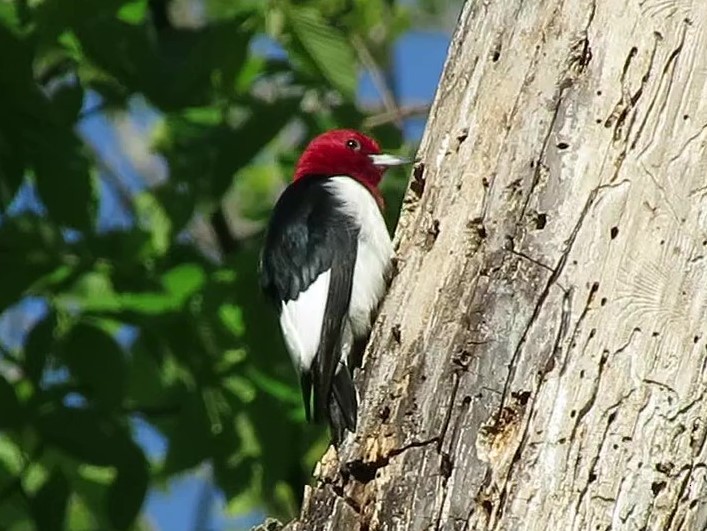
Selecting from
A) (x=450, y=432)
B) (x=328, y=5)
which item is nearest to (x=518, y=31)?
(x=450, y=432)

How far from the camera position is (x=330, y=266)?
452cm

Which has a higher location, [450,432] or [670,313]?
[670,313]

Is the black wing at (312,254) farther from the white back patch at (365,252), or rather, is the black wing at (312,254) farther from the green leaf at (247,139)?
the green leaf at (247,139)

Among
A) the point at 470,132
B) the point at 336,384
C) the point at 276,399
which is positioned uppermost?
the point at 470,132

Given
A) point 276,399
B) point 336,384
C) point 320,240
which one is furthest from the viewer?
point 276,399

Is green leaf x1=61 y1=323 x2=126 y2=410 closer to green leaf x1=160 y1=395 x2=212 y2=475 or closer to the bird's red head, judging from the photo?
green leaf x1=160 y1=395 x2=212 y2=475

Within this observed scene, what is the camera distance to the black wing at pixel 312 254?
4297 millimetres

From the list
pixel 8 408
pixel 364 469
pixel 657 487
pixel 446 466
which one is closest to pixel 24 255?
pixel 8 408

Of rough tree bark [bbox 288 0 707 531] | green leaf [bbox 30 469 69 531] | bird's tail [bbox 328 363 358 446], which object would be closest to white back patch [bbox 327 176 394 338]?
bird's tail [bbox 328 363 358 446]

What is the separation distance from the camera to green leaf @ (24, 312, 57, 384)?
5.11 m

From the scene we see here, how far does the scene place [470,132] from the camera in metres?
3.58

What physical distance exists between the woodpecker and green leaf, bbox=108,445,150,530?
2.29ft

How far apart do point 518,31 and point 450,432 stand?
100 centimetres

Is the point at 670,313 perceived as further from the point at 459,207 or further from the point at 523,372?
→ the point at 459,207
